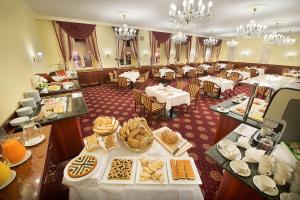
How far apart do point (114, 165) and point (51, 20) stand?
7622mm

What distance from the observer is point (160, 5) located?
417cm

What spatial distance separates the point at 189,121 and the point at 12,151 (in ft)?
12.1

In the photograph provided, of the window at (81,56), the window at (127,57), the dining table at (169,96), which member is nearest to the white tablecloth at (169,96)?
the dining table at (169,96)

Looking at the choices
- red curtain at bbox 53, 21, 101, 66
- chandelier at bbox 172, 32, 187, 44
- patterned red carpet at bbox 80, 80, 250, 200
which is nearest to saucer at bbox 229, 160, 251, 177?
patterned red carpet at bbox 80, 80, 250, 200

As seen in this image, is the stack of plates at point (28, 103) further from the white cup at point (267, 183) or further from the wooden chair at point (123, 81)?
the wooden chair at point (123, 81)

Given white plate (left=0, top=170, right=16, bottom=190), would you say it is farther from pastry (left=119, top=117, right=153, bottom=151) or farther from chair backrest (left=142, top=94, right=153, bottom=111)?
chair backrest (left=142, top=94, right=153, bottom=111)

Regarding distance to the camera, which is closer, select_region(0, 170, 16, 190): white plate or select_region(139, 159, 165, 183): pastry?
select_region(0, 170, 16, 190): white plate

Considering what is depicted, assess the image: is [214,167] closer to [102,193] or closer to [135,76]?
[102,193]

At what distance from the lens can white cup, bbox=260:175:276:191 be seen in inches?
40.9

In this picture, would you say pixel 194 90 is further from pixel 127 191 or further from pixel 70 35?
pixel 70 35

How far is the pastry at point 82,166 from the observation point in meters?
1.05

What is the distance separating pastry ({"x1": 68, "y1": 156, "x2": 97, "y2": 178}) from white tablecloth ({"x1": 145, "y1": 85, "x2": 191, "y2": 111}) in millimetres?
2793

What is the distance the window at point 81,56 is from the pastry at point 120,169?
294 inches

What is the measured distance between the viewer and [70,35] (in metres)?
6.49
